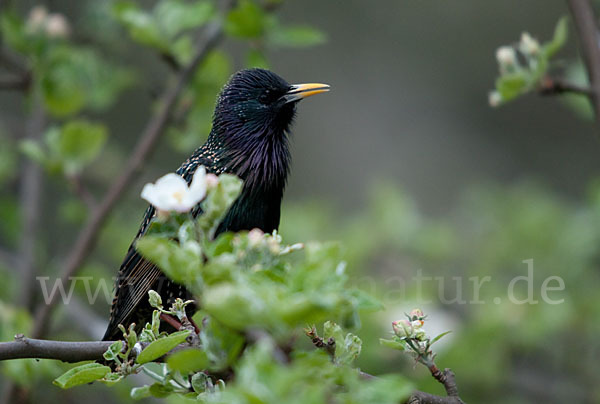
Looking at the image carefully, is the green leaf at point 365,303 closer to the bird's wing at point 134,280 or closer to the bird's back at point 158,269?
the bird's back at point 158,269

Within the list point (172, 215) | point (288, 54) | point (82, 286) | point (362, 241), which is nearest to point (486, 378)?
point (362, 241)

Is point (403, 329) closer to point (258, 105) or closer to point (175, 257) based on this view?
point (175, 257)

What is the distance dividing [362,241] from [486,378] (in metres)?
0.97

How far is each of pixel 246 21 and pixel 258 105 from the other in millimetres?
357

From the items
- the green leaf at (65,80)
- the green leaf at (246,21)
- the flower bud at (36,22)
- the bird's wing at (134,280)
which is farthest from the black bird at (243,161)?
the flower bud at (36,22)

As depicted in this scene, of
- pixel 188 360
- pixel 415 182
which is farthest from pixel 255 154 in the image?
pixel 415 182

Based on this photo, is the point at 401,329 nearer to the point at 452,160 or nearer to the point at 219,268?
the point at 219,268

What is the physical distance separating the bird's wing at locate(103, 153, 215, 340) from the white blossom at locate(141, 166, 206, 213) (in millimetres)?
1430

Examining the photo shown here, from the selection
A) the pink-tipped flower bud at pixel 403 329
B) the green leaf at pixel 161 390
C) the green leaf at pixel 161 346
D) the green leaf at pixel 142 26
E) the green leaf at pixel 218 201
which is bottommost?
the green leaf at pixel 161 390

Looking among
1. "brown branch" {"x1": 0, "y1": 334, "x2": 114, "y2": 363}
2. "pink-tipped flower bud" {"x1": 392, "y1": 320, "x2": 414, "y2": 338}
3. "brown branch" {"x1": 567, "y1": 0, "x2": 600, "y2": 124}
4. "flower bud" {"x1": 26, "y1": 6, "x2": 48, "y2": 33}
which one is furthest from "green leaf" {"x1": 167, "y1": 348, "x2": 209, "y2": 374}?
"flower bud" {"x1": 26, "y1": 6, "x2": 48, "y2": 33}

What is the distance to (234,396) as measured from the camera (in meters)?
0.95

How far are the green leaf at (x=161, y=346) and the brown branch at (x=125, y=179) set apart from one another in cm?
195

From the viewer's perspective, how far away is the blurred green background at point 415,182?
146 inches

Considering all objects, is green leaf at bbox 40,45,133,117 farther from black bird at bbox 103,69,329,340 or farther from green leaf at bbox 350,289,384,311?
green leaf at bbox 350,289,384,311
